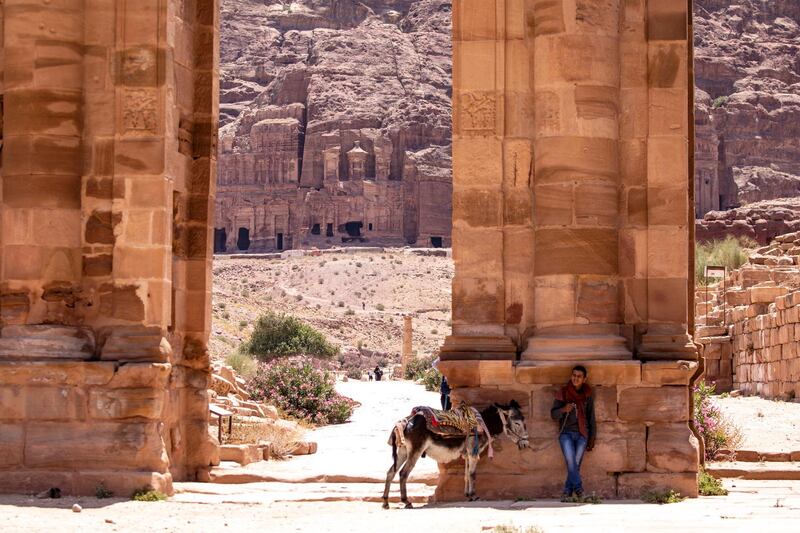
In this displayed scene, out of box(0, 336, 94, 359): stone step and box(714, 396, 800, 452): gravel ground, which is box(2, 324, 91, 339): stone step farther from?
box(714, 396, 800, 452): gravel ground

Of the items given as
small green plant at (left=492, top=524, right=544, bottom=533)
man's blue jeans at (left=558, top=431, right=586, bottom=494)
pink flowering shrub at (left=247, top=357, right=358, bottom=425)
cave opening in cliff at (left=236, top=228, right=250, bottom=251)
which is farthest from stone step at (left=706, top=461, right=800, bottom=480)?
cave opening in cliff at (left=236, top=228, right=250, bottom=251)

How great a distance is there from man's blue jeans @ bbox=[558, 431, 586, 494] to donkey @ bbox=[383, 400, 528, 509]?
1.17 ft

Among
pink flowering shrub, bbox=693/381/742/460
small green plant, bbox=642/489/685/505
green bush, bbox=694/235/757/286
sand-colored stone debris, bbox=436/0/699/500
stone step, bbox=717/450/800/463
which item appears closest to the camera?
small green plant, bbox=642/489/685/505

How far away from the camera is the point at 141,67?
14086 mm

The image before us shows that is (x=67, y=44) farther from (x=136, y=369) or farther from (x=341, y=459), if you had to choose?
(x=341, y=459)

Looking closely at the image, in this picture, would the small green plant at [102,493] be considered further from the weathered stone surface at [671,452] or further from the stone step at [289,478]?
the weathered stone surface at [671,452]

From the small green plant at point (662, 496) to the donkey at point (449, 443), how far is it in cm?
114

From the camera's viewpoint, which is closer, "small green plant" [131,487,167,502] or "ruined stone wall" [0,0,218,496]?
"small green plant" [131,487,167,502]

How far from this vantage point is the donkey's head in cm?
1302

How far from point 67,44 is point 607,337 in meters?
5.78

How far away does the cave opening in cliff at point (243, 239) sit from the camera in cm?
13350

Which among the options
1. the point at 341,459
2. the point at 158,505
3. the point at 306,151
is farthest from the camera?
the point at 306,151

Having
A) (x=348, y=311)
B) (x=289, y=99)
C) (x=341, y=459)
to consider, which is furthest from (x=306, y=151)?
(x=341, y=459)

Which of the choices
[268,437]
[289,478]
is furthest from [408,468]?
[268,437]
